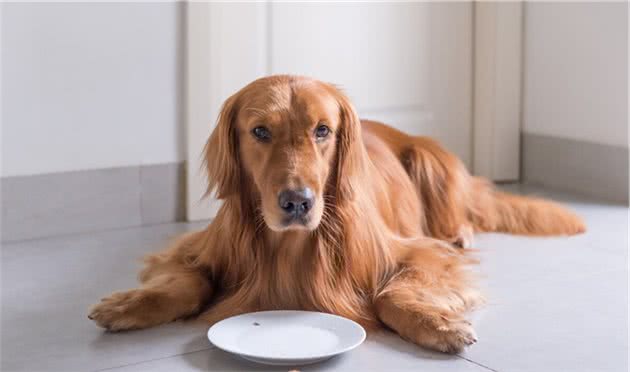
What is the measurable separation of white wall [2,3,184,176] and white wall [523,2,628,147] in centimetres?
142

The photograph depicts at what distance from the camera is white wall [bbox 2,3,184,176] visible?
286cm

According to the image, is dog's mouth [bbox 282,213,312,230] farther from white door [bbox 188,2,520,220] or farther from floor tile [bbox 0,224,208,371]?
white door [bbox 188,2,520,220]

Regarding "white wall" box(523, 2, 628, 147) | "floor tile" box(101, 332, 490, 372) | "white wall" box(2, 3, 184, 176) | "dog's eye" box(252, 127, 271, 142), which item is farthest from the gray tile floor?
"white wall" box(523, 2, 628, 147)

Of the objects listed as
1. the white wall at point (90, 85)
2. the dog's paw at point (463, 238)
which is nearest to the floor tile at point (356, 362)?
the dog's paw at point (463, 238)

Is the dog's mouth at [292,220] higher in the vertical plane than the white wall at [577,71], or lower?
lower

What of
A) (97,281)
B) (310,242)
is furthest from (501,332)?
(97,281)

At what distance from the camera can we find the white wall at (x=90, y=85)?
286 centimetres

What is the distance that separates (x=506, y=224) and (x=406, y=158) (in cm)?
43

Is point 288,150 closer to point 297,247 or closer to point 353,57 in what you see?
point 297,247

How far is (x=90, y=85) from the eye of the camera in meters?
2.99

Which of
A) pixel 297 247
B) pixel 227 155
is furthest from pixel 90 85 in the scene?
pixel 297 247

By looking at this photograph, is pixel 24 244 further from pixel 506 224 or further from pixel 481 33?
pixel 481 33

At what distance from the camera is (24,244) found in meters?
2.89

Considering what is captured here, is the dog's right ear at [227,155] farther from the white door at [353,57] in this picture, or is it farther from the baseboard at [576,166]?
the baseboard at [576,166]
